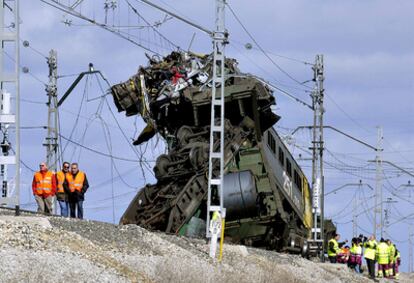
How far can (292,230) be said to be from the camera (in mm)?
37469

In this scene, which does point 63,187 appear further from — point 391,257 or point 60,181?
point 391,257

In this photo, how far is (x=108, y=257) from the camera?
16688 millimetres

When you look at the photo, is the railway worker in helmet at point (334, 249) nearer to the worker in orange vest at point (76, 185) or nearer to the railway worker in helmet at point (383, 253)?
the railway worker in helmet at point (383, 253)

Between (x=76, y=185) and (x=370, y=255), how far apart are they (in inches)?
510

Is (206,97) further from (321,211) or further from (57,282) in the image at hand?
(57,282)

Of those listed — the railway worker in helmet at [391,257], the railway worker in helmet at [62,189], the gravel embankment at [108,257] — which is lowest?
the railway worker in helmet at [391,257]

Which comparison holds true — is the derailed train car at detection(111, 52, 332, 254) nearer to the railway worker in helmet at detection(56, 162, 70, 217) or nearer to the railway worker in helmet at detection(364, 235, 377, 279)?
the railway worker in helmet at detection(364, 235, 377, 279)

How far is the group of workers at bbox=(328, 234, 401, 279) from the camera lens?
3391 cm

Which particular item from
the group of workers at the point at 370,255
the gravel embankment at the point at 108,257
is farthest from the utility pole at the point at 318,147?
the gravel embankment at the point at 108,257

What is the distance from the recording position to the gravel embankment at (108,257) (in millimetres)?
13922

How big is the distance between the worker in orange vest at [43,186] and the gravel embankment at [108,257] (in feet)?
12.8

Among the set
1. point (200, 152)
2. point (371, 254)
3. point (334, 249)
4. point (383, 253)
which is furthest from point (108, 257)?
point (334, 249)

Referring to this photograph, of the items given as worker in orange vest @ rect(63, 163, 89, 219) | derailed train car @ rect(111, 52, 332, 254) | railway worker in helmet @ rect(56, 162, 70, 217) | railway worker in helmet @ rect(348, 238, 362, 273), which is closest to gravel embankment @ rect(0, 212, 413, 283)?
worker in orange vest @ rect(63, 163, 89, 219)

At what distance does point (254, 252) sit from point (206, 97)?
7767mm
